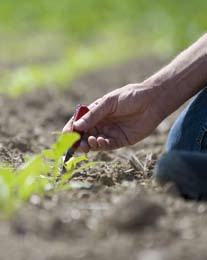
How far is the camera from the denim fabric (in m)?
4.14

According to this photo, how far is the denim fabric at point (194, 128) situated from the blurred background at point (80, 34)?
132 inches

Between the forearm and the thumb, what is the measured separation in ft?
0.71

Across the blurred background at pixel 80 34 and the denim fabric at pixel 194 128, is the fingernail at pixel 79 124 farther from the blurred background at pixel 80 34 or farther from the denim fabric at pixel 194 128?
the blurred background at pixel 80 34

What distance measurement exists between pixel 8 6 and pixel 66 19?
146 cm

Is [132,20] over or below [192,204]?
below

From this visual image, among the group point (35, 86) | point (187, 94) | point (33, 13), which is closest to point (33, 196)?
point (187, 94)

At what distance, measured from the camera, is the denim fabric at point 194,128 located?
4.14 metres

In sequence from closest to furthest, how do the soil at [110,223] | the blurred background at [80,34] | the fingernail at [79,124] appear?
the soil at [110,223], the fingernail at [79,124], the blurred background at [80,34]

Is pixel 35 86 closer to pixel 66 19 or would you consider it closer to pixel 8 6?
pixel 66 19

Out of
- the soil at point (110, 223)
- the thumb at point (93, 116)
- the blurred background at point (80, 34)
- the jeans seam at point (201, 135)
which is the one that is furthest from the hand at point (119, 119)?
the blurred background at point (80, 34)

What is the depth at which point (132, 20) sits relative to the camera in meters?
12.9

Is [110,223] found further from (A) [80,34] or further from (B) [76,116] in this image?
(A) [80,34]

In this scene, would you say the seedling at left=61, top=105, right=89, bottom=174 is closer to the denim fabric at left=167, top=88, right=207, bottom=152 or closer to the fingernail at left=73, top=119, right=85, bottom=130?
the fingernail at left=73, top=119, right=85, bottom=130

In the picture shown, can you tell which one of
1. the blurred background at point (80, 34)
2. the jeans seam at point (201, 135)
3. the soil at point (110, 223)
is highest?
the soil at point (110, 223)
